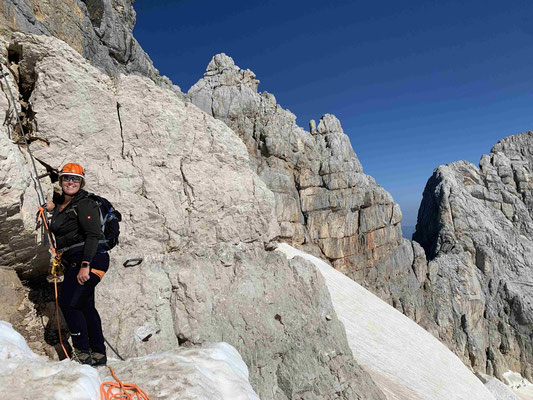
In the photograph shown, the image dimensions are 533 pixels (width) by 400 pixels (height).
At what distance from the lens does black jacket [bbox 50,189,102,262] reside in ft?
16.4

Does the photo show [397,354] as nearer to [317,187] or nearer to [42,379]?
[42,379]

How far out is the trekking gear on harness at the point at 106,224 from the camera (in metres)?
5.29

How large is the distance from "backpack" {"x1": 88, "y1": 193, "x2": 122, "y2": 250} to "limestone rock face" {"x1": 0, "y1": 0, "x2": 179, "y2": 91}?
5072 millimetres

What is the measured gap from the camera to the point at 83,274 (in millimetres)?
4879

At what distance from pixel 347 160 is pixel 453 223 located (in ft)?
73.4

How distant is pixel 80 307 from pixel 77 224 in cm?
133

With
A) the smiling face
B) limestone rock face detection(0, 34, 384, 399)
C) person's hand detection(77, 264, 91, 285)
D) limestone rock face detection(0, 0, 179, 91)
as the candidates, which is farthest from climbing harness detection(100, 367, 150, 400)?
limestone rock face detection(0, 0, 179, 91)

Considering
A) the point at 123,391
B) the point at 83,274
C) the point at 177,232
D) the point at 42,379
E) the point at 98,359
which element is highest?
the point at 177,232

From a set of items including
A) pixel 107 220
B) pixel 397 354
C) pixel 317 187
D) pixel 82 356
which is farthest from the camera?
pixel 317 187

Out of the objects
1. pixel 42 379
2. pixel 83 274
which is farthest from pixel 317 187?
pixel 42 379

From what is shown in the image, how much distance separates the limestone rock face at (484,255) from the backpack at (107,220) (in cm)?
4901

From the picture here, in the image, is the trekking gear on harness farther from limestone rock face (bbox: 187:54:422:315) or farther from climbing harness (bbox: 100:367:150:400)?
limestone rock face (bbox: 187:54:422:315)

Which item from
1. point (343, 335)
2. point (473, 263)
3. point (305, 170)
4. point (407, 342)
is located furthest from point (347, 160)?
point (343, 335)

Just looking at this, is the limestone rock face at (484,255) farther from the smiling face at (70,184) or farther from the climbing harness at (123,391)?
the smiling face at (70,184)
